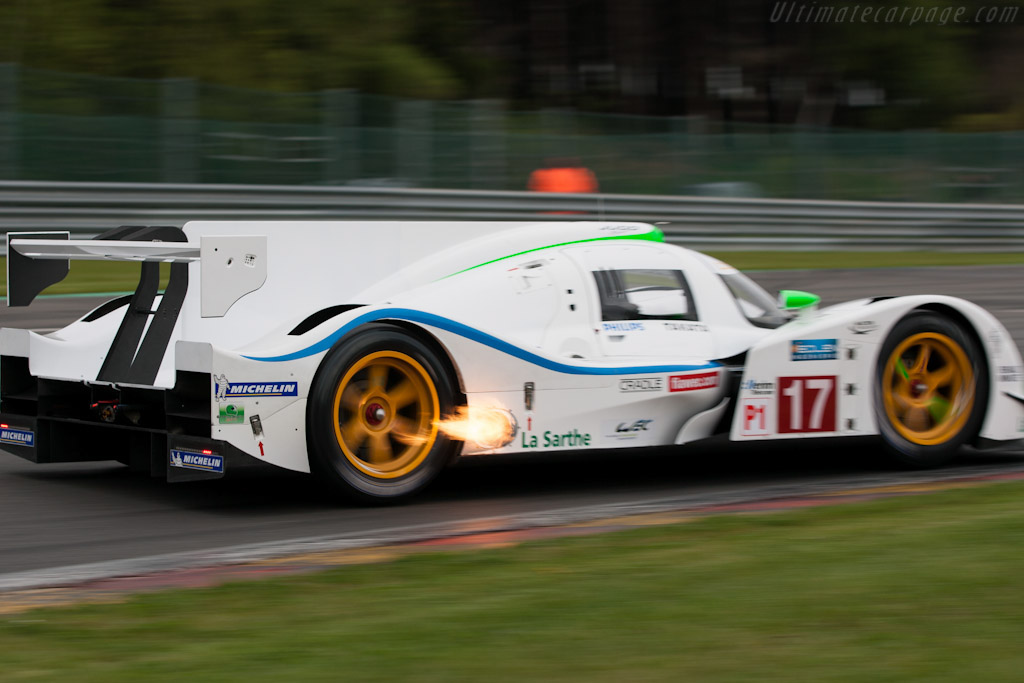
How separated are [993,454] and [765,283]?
9410 millimetres

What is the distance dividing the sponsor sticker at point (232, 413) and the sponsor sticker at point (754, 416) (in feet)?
8.45

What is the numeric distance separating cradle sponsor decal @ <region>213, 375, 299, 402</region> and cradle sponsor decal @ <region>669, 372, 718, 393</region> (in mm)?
1995

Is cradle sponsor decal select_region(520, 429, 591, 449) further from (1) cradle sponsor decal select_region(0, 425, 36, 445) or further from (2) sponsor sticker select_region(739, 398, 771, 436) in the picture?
(1) cradle sponsor decal select_region(0, 425, 36, 445)

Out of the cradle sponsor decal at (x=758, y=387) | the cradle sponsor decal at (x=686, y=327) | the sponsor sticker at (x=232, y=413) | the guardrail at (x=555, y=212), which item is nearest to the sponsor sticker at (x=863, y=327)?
the cradle sponsor decal at (x=758, y=387)

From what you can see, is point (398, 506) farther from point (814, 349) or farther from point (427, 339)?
point (814, 349)

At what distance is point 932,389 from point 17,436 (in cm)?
482

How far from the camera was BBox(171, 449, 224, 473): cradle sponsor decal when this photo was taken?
241 inches

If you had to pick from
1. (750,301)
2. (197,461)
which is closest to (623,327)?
(750,301)

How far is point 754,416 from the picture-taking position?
7.27 metres

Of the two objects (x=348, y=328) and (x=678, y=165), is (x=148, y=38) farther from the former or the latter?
(x=348, y=328)

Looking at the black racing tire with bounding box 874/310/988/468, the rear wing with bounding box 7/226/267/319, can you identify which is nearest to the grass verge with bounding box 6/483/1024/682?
the rear wing with bounding box 7/226/267/319

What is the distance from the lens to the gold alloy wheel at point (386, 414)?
638 centimetres

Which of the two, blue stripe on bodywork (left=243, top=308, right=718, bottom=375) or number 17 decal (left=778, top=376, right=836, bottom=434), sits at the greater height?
blue stripe on bodywork (left=243, top=308, right=718, bottom=375)

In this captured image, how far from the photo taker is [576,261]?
736 centimetres
